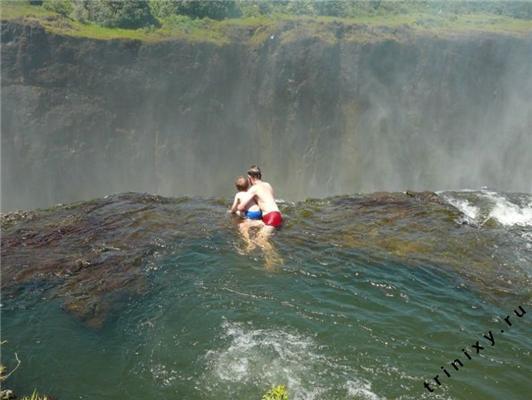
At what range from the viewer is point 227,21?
25.4 m

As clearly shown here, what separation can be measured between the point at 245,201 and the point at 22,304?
5145 millimetres

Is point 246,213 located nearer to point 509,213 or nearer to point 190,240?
point 190,240

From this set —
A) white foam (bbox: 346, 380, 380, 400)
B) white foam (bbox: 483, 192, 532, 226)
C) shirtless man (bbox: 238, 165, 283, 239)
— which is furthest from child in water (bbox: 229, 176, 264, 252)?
white foam (bbox: 483, 192, 532, 226)

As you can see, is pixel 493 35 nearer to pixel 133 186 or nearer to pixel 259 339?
pixel 133 186

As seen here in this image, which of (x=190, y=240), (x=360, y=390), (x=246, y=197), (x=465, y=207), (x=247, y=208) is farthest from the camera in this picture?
(x=465, y=207)

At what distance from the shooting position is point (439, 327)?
668 centimetres

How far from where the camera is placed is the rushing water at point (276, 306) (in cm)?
558

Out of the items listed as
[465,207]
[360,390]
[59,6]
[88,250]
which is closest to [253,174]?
[88,250]

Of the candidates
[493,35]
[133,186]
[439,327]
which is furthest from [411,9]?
[439,327]

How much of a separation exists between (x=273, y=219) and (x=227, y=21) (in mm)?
18283

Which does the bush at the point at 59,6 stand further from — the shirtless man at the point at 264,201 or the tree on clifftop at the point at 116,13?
the shirtless man at the point at 264,201

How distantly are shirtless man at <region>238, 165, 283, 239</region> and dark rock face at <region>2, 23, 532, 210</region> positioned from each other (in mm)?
12851

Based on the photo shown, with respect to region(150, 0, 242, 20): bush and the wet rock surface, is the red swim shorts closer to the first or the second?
the wet rock surface

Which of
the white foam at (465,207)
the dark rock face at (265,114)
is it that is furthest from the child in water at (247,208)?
the dark rock face at (265,114)
